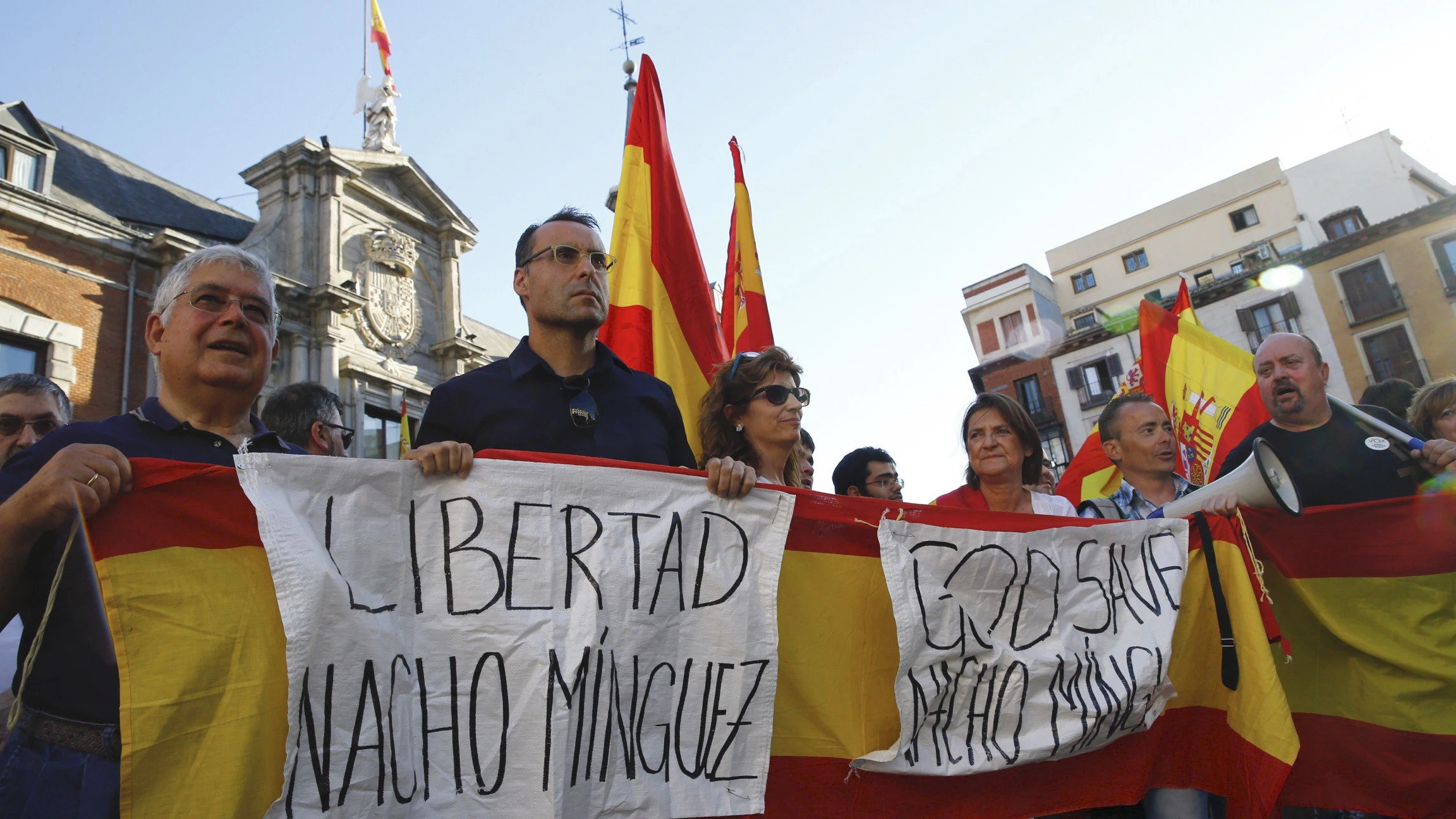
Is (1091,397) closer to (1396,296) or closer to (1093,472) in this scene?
(1396,296)

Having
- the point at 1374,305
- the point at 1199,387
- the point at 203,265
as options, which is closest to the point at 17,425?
the point at 203,265

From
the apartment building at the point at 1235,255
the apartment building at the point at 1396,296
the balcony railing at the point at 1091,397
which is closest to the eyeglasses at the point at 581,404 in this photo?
the apartment building at the point at 1235,255

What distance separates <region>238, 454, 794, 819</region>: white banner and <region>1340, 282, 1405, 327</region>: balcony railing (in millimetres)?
33933

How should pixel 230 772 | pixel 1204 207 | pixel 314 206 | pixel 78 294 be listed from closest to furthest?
pixel 230 772
pixel 78 294
pixel 314 206
pixel 1204 207

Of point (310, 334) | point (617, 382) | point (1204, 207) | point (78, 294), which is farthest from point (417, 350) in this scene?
point (1204, 207)

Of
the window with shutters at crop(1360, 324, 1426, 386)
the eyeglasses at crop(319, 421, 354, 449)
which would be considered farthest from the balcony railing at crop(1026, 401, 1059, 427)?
the eyeglasses at crop(319, 421, 354, 449)

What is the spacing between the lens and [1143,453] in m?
4.23

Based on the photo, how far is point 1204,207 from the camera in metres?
37.4

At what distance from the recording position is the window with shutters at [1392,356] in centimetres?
2791

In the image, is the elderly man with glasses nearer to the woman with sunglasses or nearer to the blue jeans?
the blue jeans

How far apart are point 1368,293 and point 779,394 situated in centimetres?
3387

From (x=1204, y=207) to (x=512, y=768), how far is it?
42311 mm

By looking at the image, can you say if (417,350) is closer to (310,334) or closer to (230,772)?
(310,334)

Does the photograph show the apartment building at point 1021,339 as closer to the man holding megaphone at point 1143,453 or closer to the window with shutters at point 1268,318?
the window with shutters at point 1268,318
